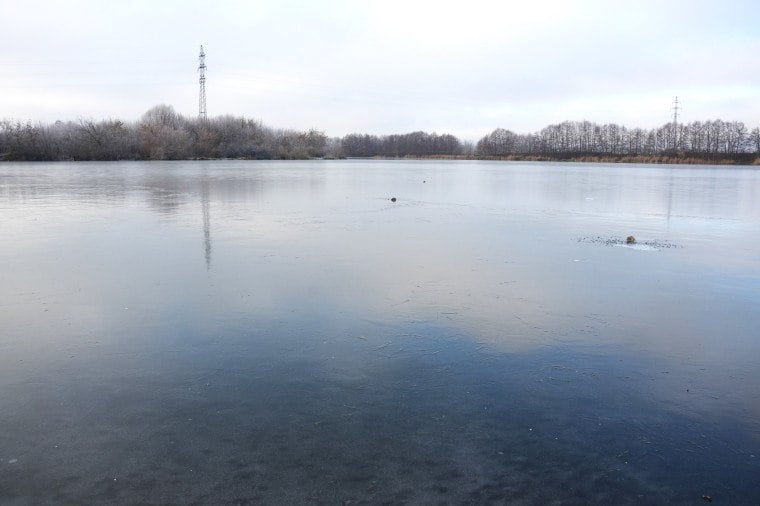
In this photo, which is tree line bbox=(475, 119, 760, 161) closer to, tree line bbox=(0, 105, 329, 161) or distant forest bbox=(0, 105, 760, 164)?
distant forest bbox=(0, 105, 760, 164)

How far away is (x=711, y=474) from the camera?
290 centimetres

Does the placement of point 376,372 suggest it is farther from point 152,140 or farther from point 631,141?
point 631,141

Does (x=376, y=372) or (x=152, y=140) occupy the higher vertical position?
(x=152, y=140)

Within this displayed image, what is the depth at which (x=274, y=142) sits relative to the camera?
243 feet

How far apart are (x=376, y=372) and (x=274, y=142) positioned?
73.2 metres

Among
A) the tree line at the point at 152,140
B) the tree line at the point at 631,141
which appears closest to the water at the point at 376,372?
the tree line at the point at 152,140

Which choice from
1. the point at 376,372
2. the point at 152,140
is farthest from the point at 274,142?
the point at 376,372

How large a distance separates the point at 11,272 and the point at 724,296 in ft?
27.2

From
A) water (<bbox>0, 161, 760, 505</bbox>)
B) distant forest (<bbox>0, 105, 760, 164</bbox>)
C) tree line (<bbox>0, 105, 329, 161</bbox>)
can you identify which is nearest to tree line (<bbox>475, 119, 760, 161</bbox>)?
distant forest (<bbox>0, 105, 760, 164</bbox>)

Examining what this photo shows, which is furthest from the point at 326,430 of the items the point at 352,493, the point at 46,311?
the point at 46,311

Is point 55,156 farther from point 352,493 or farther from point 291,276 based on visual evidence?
point 352,493

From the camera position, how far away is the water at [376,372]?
282 cm

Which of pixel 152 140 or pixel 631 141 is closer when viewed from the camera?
pixel 152 140

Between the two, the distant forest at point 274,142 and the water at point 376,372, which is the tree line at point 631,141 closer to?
the distant forest at point 274,142
